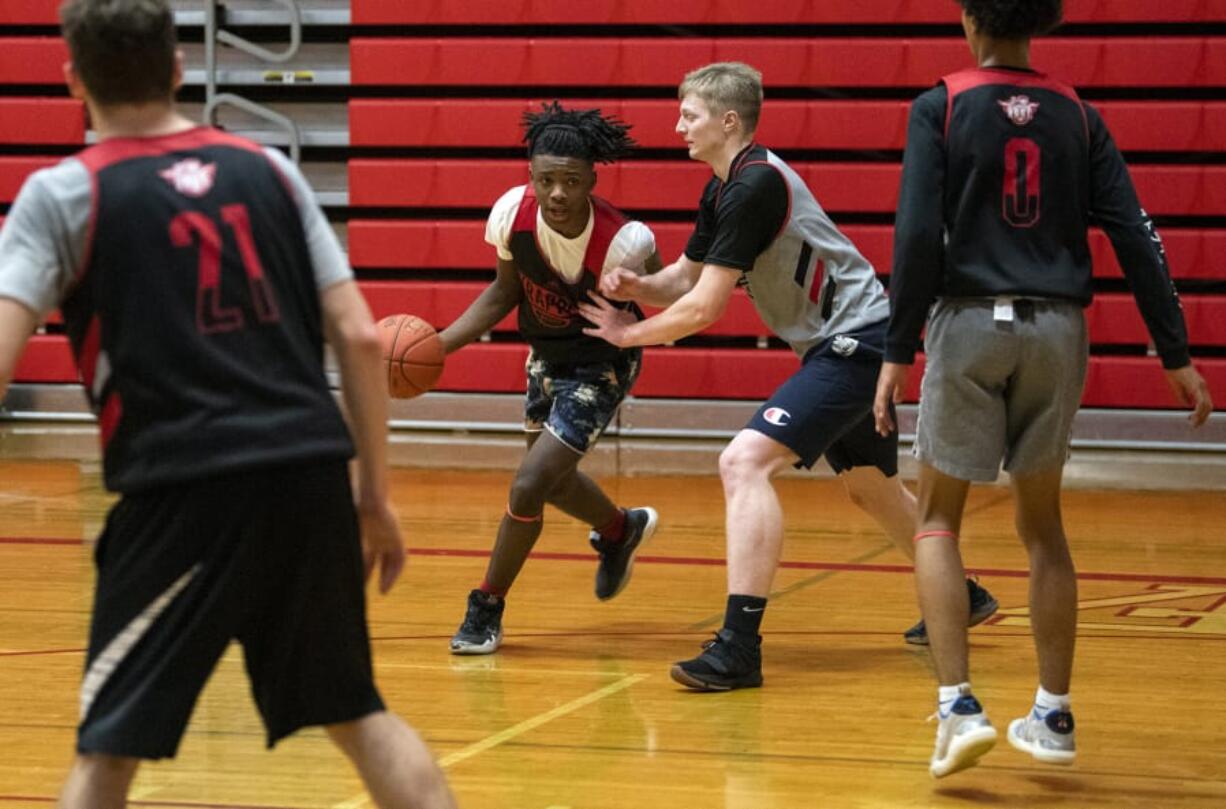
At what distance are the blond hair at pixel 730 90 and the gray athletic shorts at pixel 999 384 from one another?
124cm

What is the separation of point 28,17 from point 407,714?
710cm

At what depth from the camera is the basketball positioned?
5047 mm

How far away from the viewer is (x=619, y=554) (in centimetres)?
522

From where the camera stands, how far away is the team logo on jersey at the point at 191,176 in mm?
2205

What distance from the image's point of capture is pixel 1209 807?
10.8 ft

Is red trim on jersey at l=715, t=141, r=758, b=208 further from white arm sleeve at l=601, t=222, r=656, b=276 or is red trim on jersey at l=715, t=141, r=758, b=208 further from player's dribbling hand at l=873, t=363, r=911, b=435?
player's dribbling hand at l=873, t=363, r=911, b=435

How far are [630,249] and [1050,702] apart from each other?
192 cm

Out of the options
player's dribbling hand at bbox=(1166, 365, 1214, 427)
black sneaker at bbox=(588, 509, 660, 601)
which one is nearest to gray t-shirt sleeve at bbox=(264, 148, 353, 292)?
player's dribbling hand at bbox=(1166, 365, 1214, 427)

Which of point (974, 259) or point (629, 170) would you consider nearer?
point (974, 259)

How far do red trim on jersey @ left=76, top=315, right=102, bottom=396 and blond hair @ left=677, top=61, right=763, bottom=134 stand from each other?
2517 millimetres

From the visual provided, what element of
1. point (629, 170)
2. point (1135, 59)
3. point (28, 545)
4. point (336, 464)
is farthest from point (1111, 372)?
point (336, 464)

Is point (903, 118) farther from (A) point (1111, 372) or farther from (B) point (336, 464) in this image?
(B) point (336, 464)

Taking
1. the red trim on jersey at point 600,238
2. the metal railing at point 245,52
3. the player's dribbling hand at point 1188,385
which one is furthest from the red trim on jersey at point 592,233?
the metal railing at point 245,52

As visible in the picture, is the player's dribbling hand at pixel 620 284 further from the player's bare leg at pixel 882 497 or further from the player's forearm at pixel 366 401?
the player's forearm at pixel 366 401
